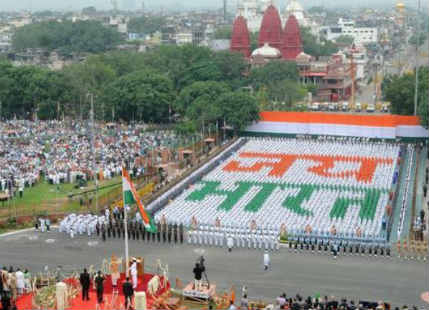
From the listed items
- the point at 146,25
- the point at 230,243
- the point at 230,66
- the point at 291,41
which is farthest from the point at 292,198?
the point at 146,25

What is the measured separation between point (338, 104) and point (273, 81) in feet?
23.1

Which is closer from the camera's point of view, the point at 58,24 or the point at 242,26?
the point at 242,26

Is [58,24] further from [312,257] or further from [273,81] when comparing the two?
[312,257]

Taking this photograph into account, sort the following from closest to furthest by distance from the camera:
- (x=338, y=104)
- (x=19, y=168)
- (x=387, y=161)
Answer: (x=19, y=168), (x=387, y=161), (x=338, y=104)

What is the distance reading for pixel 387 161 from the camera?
1561 inches

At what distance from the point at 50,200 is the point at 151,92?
894 inches

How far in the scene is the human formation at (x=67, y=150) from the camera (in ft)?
117

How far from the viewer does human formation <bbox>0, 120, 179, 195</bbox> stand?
35594 millimetres

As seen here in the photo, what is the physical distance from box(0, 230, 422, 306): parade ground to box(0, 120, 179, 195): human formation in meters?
6.48

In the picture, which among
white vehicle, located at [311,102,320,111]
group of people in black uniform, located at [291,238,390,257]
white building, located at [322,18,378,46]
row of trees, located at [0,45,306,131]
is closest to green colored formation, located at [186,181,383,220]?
group of people in black uniform, located at [291,238,390,257]

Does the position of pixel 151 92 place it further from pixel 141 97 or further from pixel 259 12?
pixel 259 12

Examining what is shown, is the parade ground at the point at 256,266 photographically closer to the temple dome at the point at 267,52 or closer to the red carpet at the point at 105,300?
the red carpet at the point at 105,300

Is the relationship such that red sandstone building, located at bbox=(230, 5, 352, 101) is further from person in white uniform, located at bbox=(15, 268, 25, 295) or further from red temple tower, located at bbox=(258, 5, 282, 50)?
person in white uniform, located at bbox=(15, 268, 25, 295)

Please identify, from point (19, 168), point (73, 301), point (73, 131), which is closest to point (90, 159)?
point (19, 168)
